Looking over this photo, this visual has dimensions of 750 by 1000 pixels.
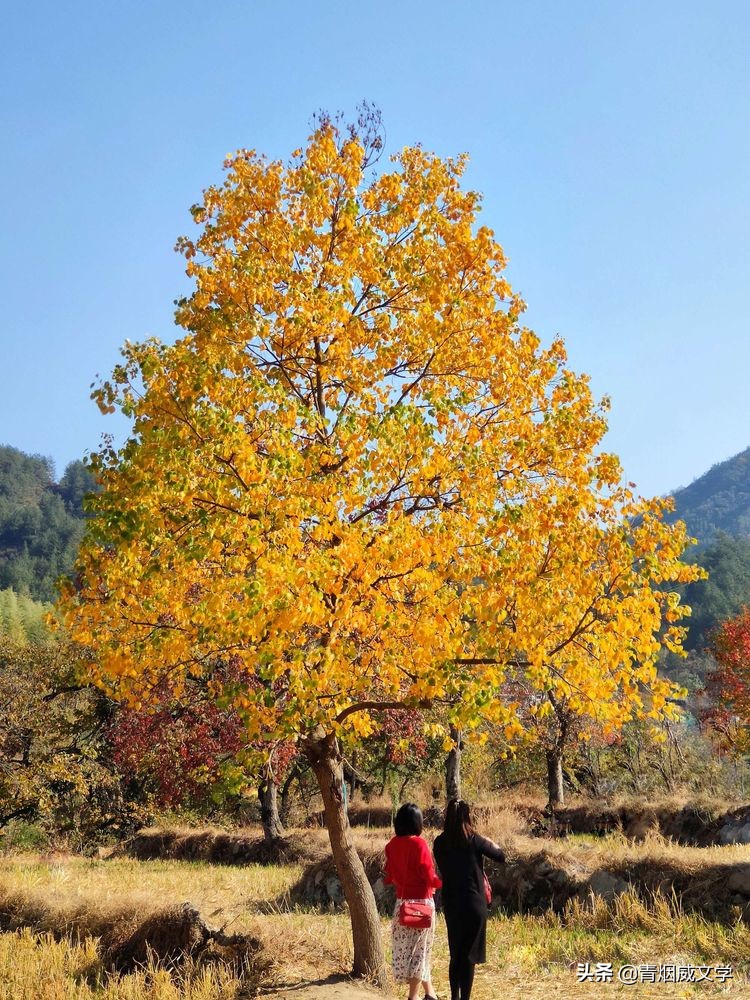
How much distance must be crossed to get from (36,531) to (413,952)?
16448cm

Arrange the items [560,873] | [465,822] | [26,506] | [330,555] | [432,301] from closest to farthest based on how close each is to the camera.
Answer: [330,555] → [465,822] → [432,301] → [560,873] → [26,506]

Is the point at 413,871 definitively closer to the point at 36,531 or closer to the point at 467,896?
the point at 467,896

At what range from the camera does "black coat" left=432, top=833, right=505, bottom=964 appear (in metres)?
7.09

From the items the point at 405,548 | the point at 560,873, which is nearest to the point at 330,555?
the point at 405,548

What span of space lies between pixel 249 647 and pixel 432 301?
4536 millimetres

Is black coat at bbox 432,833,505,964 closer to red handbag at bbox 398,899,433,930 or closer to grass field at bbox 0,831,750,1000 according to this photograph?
red handbag at bbox 398,899,433,930

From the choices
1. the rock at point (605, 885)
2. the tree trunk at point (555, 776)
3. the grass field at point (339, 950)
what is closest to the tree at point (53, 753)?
the grass field at point (339, 950)

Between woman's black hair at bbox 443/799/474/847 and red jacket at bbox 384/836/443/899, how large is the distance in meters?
0.27

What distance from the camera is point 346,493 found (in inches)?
283

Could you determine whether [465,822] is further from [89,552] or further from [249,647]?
[89,552]

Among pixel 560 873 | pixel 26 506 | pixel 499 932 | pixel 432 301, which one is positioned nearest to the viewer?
pixel 432 301

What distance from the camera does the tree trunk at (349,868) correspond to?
28.4 ft

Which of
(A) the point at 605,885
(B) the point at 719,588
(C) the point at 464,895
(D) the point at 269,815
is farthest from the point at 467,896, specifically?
(B) the point at 719,588

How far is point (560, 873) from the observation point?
12945mm
